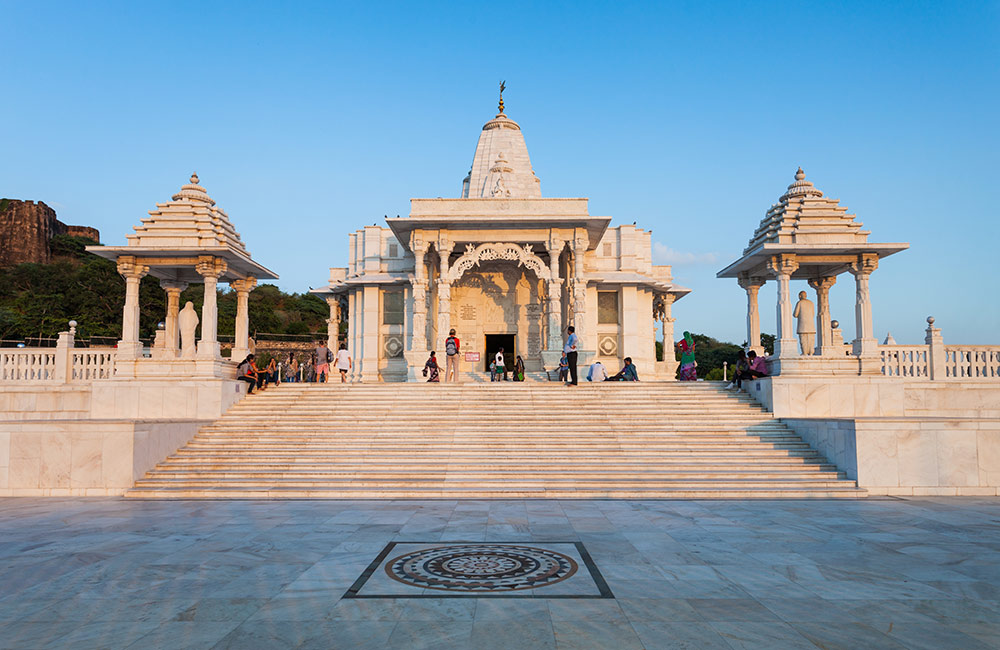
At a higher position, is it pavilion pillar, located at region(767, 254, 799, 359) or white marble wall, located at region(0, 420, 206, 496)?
pavilion pillar, located at region(767, 254, 799, 359)

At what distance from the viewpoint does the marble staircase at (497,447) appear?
35.3 feet

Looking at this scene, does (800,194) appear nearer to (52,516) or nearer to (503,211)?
(503,211)

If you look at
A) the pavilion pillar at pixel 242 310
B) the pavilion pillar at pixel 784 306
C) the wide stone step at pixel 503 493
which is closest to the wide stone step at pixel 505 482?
the wide stone step at pixel 503 493

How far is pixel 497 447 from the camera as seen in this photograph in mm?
12703

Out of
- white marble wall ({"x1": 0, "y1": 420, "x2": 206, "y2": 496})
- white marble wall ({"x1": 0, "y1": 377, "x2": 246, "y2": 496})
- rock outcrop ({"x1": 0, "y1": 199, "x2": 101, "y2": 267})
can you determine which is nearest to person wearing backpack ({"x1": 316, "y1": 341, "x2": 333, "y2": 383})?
white marble wall ({"x1": 0, "y1": 377, "x2": 246, "y2": 496})

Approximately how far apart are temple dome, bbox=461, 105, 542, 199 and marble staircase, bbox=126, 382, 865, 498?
1435 centimetres

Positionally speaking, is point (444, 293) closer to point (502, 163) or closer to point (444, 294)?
point (444, 294)

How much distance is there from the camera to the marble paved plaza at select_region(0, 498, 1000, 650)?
4305 millimetres

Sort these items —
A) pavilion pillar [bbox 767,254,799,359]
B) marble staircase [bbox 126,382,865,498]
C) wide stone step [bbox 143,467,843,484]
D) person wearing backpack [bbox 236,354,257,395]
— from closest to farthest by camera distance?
marble staircase [bbox 126,382,865,498] → wide stone step [bbox 143,467,843,484] → pavilion pillar [bbox 767,254,799,359] → person wearing backpack [bbox 236,354,257,395]

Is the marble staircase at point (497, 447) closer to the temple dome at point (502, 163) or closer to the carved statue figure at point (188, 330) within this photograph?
the carved statue figure at point (188, 330)

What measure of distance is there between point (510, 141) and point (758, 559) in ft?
86.3

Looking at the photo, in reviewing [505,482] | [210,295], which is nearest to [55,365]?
[210,295]

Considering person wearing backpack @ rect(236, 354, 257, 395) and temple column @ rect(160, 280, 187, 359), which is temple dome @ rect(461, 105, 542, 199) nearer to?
temple column @ rect(160, 280, 187, 359)

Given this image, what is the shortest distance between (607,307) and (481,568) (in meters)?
22.2
